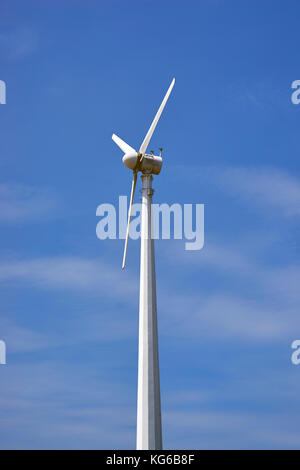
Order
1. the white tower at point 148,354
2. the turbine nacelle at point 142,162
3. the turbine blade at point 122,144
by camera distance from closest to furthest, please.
Result: the white tower at point 148,354 → the turbine nacelle at point 142,162 → the turbine blade at point 122,144

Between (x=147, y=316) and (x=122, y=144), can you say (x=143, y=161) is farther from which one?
(x=147, y=316)

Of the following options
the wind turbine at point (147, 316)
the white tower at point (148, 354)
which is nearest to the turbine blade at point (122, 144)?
the wind turbine at point (147, 316)

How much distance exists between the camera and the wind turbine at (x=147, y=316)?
181 feet

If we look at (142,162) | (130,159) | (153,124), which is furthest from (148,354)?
(153,124)

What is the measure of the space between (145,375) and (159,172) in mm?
22800

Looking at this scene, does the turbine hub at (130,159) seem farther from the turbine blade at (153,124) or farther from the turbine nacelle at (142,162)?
the turbine blade at (153,124)

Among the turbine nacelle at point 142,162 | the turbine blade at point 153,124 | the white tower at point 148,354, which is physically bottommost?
the white tower at point 148,354

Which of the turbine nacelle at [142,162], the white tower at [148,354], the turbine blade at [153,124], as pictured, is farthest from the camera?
the turbine blade at [153,124]

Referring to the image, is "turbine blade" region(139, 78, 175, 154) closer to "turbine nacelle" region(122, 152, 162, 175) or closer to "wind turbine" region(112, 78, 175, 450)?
"wind turbine" region(112, 78, 175, 450)

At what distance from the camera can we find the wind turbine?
55.2 meters

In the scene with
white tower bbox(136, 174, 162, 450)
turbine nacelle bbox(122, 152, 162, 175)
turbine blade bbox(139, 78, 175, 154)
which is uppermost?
turbine blade bbox(139, 78, 175, 154)

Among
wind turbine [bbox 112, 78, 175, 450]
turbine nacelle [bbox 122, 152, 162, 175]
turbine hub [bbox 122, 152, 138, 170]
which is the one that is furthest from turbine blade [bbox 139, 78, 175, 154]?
turbine hub [bbox 122, 152, 138, 170]
